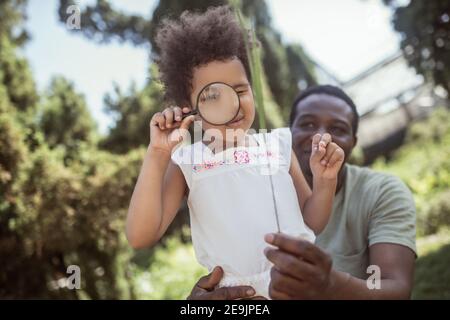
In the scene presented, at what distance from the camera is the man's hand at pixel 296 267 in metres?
1.27

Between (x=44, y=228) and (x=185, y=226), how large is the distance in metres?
6.52

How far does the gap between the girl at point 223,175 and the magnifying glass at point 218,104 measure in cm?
5

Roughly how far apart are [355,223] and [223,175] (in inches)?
44.0

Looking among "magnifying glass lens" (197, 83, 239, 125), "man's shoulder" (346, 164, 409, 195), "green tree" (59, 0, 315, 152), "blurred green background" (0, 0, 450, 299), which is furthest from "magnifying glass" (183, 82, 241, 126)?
"green tree" (59, 0, 315, 152)

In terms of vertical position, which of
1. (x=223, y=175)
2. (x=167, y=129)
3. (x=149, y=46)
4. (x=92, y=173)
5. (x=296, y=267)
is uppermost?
(x=149, y=46)

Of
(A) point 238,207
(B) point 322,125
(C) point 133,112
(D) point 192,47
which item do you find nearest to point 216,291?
(A) point 238,207

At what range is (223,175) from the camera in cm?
175

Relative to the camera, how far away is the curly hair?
1843 millimetres

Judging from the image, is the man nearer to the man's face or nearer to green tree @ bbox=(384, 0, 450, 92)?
the man's face

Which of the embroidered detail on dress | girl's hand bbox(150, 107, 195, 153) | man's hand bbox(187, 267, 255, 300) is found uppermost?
girl's hand bbox(150, 107, 195, 153)

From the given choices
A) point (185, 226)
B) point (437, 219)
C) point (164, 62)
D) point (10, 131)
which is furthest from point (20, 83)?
point (437, 219)

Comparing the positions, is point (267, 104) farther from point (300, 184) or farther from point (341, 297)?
point (341, 297)

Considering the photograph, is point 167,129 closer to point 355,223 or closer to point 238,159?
A: point 238,159

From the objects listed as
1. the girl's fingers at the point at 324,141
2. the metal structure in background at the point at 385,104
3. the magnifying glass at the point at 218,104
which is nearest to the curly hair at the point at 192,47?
the magnifying glass at the point at 218,104
